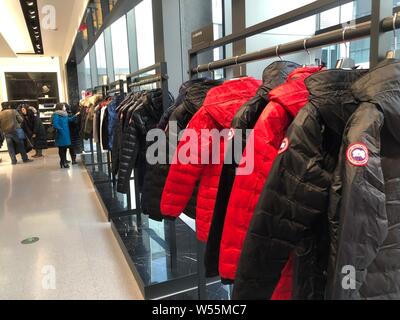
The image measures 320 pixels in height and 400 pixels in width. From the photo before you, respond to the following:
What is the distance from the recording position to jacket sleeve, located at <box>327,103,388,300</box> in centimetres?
90

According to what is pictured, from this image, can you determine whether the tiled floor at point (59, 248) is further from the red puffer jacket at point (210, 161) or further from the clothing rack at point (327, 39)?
the clothing rack at point (327, 39)

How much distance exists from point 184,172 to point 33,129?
10212 mm

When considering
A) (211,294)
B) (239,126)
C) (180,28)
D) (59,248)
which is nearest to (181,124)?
(239,126)

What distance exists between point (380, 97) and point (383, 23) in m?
0.30

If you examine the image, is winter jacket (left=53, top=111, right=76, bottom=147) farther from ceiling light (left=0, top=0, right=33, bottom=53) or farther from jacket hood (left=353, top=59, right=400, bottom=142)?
jacket hood (left=353, top=59, right=400, bottom=142)

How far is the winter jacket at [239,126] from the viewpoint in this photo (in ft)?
4.46

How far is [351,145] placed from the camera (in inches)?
36.2

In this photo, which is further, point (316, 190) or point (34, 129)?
point (34, 129)

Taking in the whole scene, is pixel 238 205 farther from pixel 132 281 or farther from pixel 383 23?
pixel 132 281

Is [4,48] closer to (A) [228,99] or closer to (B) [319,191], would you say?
(A) [228,99]

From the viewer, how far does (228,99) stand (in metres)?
1.63

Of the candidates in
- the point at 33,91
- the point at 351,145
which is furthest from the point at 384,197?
the point at 33,91

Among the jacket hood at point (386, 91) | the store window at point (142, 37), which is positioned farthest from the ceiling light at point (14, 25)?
the jacket hood at point (386, 91)

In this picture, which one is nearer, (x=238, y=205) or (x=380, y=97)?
(x=380, y=97)
